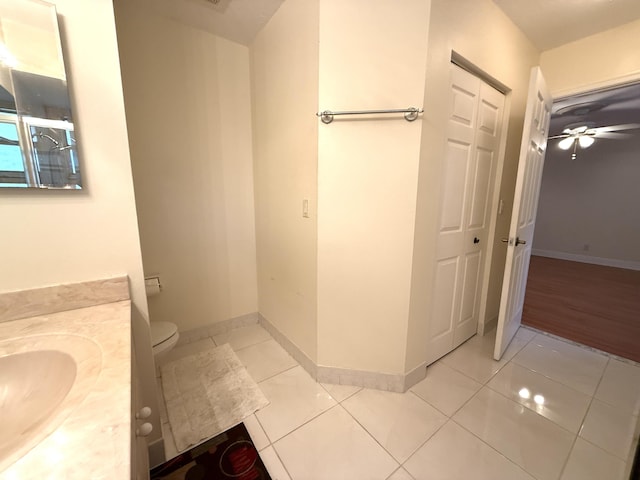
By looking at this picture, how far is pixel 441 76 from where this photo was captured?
1.41 metres

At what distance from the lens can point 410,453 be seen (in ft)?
4.05

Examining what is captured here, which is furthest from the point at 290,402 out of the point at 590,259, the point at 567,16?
the point at 590,259

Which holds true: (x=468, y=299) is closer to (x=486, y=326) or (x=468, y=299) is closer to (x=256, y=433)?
(x=486, y=326)

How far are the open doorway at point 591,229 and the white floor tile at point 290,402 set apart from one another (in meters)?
2.31

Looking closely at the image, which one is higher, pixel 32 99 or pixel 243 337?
pixel 32 99

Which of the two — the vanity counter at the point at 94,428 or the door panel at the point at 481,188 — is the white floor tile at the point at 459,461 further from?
the door panel at the point at 481,188

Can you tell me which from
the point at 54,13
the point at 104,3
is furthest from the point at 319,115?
the point at 54,13

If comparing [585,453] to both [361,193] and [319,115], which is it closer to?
[361,193]

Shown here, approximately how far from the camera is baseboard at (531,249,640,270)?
4.39 meters

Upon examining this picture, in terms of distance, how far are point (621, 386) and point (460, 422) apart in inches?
50.0

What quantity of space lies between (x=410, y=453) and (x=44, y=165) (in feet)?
6.43

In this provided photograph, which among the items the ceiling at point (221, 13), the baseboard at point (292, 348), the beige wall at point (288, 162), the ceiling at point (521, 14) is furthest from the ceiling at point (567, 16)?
the baseboard at point (292, 348)

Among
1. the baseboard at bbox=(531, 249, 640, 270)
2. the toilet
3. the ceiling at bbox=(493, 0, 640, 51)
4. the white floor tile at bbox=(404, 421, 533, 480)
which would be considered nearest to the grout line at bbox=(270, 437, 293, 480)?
the white floor tile at bbox=(404, 421, 533, 480)

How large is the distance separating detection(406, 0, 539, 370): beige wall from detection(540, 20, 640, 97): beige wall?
0.29 m
